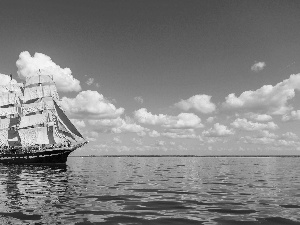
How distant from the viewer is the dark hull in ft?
305

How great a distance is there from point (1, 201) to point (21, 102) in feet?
332

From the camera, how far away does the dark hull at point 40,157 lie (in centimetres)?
9288

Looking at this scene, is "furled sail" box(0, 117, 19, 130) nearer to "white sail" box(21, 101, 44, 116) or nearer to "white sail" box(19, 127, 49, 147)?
"white sail" box(21, 101, 44, 116)

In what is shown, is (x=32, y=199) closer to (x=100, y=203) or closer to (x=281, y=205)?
(x=100, y=203)

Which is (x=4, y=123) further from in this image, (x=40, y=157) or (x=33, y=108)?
(x=40, y=157)

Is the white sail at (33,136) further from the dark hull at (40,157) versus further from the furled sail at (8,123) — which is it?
the dark hull at (40,157)

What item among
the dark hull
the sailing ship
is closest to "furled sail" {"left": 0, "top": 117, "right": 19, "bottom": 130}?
the sailing ship

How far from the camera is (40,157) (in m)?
92.9

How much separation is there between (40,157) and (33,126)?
18.0m

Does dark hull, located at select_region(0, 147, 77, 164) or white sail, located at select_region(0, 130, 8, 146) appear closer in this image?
dark hull, located at select_region(0, 147, 77, 164)

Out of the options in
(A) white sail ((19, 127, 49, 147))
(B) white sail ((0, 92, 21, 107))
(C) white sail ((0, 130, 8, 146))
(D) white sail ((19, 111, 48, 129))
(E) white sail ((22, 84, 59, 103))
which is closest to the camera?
(A) white sail ((19, 127, 49, 147))

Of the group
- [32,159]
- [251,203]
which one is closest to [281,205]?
[251,203]

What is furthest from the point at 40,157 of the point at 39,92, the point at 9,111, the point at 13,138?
the point at 9,111

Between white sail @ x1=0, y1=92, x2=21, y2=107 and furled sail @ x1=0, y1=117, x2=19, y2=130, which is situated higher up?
white sail @ x1=0, y1=92, x2=21, y2=107
